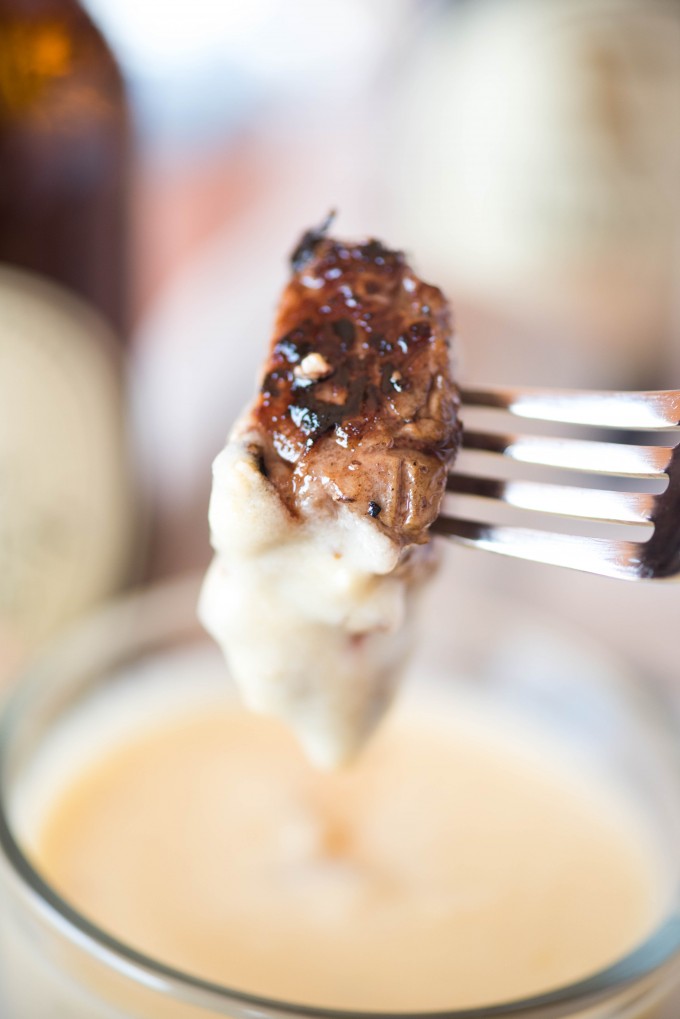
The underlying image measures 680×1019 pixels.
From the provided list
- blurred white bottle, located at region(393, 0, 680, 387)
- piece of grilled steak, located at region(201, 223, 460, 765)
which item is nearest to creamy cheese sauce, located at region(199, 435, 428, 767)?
piece of grilled steak, located at region(201, 223, 460, 765)

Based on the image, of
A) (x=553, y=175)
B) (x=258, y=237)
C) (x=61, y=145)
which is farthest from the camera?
(x=258, y=237)

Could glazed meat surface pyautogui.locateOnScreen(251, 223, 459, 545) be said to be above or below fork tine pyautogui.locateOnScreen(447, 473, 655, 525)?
above

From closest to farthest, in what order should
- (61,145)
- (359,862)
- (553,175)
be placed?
(359,862)
(61,145)
(553,175)

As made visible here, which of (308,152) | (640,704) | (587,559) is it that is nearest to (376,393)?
(587,559)

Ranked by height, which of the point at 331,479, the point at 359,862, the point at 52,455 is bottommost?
the point at 359,862

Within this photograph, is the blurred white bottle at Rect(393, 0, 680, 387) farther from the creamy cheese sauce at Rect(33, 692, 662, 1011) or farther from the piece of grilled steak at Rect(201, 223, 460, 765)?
the piece of grilled steak at Rect(201, 223, 460, 765)

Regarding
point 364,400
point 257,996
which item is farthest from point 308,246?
point 257,996

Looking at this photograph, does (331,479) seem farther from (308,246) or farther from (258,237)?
(258,237)
